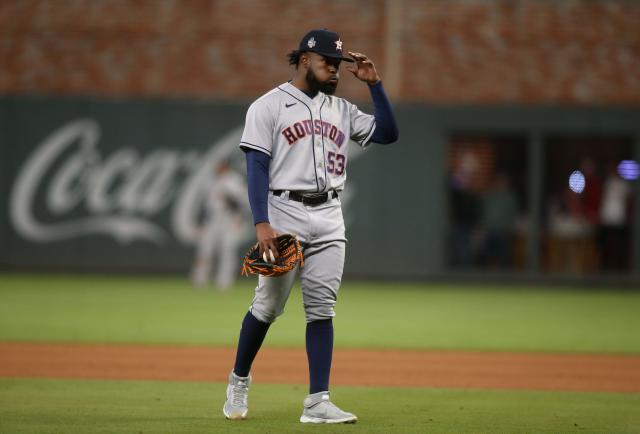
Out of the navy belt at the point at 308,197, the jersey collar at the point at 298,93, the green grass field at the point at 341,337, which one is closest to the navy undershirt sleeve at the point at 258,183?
the navy belt at the point at 308,197

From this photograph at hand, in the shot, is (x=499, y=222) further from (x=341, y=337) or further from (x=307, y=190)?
(x=307, y=190)

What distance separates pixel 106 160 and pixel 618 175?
9.51m

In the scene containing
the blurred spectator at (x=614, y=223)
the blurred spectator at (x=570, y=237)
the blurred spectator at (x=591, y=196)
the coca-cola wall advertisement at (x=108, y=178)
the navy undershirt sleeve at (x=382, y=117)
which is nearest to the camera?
the navy undershirt sleeve at (x=382, y=117)

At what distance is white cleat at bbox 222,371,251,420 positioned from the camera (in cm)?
662

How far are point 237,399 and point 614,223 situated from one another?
596 inches

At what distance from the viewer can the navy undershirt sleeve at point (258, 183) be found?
251 inches

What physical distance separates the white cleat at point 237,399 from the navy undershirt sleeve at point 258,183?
100 cm

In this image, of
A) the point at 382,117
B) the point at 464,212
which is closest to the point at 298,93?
the point at 382,117

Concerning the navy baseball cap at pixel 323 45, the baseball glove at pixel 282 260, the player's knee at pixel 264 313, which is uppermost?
the navy baseball cap at pixel 323 45

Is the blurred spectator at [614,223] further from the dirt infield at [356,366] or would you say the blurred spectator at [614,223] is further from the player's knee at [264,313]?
the player's knee at [264,313]

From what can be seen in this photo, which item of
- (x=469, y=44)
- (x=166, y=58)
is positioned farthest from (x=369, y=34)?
(x=166, y=58)

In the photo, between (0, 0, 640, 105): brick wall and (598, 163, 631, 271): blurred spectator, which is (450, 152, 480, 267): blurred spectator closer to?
(0, 0, 640, 105): brick wall

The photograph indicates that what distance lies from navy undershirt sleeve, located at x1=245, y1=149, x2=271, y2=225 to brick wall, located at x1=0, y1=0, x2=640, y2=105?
595 inches

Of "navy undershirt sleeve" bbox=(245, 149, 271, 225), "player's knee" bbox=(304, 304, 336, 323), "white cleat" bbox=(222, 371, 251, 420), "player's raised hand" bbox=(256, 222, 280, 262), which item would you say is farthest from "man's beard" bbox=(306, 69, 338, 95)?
"white cleat" bbox=(222, 371, 251, 420)
